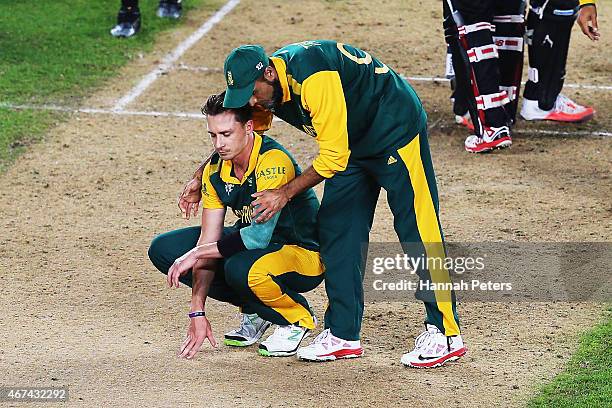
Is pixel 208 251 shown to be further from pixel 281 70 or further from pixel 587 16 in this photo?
pixel 587 16

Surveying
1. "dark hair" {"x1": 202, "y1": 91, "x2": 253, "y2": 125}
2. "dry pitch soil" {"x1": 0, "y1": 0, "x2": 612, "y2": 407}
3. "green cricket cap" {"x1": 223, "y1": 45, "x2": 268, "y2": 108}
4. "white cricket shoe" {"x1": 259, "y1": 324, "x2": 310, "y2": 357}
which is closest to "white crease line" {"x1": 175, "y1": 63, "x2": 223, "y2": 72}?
"dry pitch soil" {"x1": 0, "y1": 0, "x2": 612, "y2": 407}

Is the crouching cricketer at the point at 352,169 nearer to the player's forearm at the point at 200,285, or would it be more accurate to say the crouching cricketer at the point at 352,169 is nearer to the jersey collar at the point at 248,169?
the jersey collar at the point at 248,169

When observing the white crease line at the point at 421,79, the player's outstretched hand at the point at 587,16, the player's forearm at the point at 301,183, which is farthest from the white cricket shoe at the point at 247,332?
the white crease line at the point at 421,79

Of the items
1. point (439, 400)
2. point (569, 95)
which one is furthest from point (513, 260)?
point (569, 95)

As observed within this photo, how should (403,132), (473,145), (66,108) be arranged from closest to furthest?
(403,132) < (473,145) < (66,108)

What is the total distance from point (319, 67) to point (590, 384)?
205cm

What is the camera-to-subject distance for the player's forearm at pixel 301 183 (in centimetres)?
565

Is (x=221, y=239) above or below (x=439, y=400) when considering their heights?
above

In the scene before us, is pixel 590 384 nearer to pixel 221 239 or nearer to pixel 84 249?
pixel 221 239

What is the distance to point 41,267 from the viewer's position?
24.5 feet

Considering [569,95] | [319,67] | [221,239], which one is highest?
[319,67]

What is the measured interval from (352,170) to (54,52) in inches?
256

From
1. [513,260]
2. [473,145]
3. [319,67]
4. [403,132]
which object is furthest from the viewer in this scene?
[473,145]

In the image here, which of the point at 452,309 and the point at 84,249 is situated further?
the point at 84,249
